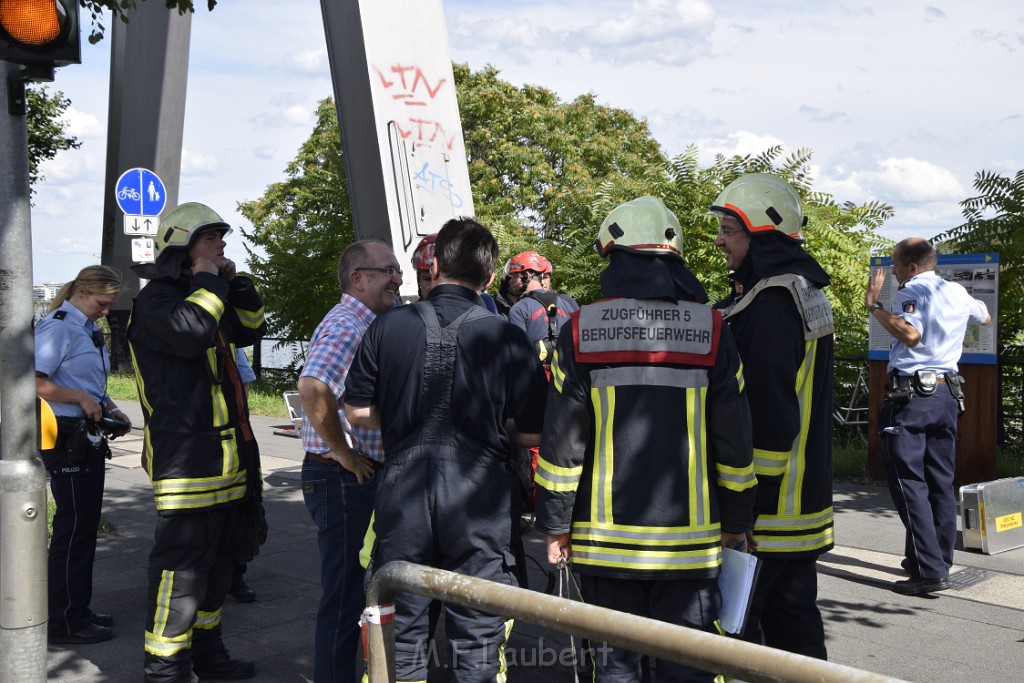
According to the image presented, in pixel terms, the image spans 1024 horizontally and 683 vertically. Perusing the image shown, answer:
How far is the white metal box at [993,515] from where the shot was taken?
6602 mm

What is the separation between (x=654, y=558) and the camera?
3174 mm

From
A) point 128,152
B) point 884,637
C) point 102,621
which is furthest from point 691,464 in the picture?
point 128,152


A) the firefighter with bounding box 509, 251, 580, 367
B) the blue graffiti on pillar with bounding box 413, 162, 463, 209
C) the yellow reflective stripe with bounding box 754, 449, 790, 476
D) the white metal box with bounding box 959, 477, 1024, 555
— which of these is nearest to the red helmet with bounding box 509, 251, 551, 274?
Result: the firefighter with bounding box 509, 251, 580, 367

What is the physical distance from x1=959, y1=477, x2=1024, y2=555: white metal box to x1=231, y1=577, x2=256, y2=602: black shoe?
4671mm

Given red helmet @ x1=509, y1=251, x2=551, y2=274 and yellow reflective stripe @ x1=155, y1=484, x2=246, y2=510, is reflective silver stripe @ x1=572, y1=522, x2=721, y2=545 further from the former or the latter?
red helmet @ x1=509, y1=251, x2=551, y2=274

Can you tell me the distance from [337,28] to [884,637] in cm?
534

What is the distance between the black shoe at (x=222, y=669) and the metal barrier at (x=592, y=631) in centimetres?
226

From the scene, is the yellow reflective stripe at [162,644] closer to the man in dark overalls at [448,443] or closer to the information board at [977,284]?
the man in dark overalls at [448,443]

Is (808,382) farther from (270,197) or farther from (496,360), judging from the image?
(270,197)

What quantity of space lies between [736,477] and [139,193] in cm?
1032

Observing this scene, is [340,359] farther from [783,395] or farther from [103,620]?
[103,620]

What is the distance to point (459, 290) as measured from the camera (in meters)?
3.59

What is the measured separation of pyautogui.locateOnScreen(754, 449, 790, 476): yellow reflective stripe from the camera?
3.54 metres

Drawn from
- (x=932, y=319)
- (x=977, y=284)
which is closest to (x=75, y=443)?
(x=932, y=319)
